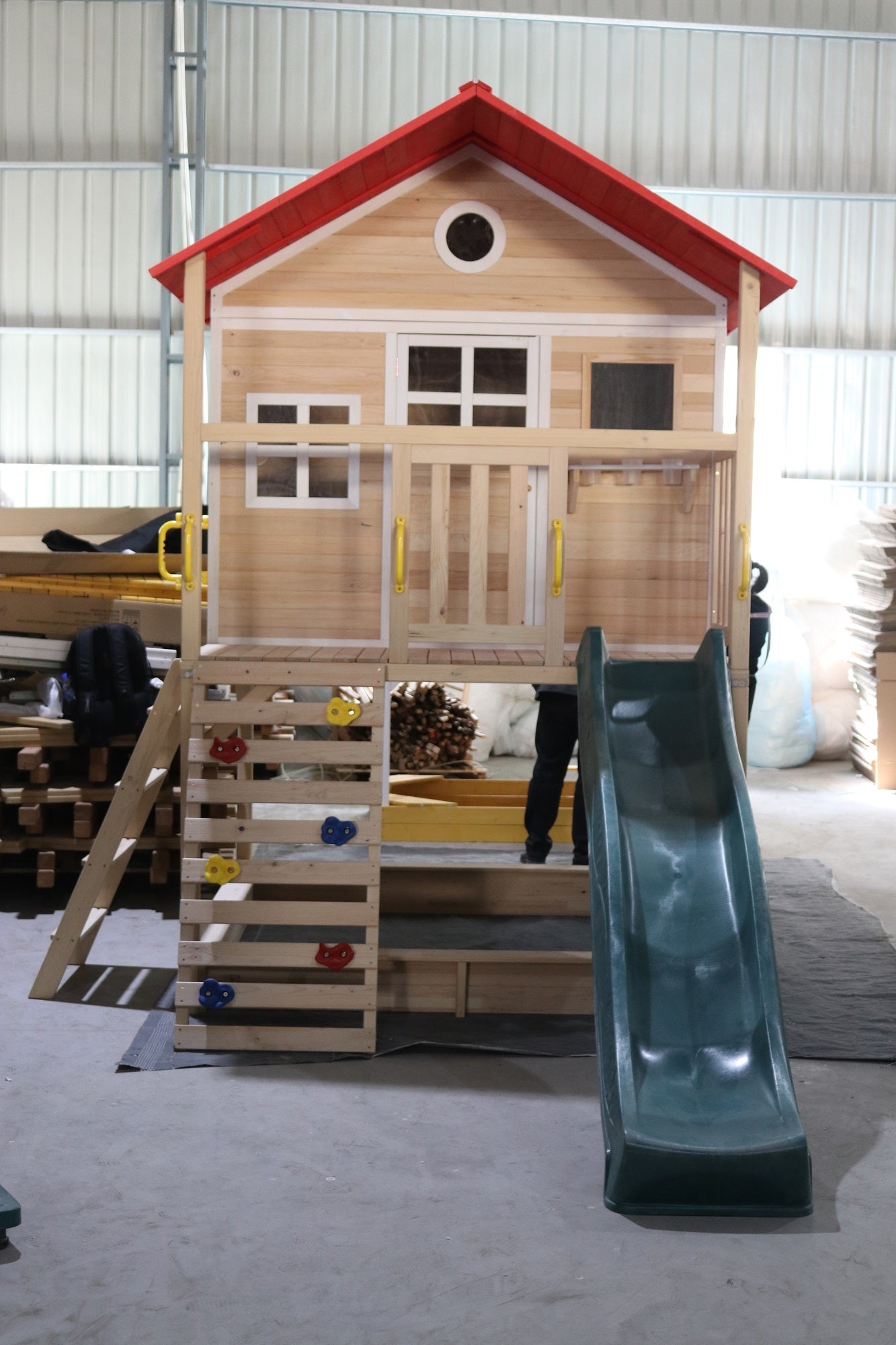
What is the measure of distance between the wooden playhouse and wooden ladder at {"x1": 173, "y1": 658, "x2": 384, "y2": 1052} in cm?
5

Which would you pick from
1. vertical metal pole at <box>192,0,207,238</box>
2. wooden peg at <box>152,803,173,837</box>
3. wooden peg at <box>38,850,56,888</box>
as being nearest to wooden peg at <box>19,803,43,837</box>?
wooden peg at <box>38,850,56,888</box>

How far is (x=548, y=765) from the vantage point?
24.6 feet

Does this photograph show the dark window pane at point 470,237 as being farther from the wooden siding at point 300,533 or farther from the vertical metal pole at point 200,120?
the vertical metal pole at point 200,120

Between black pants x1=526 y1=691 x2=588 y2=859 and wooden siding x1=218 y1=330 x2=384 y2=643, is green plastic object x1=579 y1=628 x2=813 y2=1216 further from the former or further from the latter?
black pants x1=526 y1=691 x2=588 y2=859

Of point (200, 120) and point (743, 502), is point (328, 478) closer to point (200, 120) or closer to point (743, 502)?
point (743, 502)

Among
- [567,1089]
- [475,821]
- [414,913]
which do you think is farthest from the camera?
[475,821]

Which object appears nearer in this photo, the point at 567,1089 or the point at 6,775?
the point at 567,1089

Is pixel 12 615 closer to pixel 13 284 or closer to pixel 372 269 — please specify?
pixel 372 269

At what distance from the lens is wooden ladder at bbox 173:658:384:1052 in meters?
5.32

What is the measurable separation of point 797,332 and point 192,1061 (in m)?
11.4

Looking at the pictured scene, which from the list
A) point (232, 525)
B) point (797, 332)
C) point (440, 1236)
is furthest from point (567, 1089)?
point (797, 332)

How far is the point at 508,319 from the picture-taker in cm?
652

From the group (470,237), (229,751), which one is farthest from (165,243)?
(229,751)

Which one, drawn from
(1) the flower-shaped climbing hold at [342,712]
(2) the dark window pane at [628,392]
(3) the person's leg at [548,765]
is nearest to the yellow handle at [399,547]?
(1) the flower-shaped climbing hold at [342,712]
